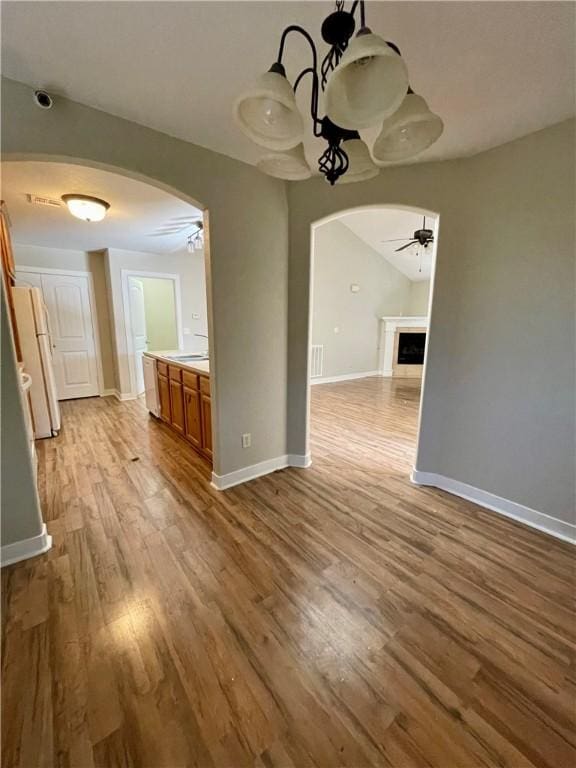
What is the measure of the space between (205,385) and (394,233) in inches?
213

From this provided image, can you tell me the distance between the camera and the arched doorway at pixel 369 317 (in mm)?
5004

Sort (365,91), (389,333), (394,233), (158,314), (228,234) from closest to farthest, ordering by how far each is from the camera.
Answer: (365,91), (228,234), (394,233), (158,314), (389,333)

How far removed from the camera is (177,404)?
3.44 m

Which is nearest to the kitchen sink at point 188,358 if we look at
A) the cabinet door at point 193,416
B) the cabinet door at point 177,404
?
the cabinet door at point 177,404

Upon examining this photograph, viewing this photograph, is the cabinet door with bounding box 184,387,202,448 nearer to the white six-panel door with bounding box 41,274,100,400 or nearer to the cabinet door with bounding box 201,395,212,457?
the cabinet door with bounding box 201,395,212,457

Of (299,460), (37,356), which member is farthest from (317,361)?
(37,356)

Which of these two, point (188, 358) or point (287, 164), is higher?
point (287, 164)

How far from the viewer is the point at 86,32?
4.10 ft

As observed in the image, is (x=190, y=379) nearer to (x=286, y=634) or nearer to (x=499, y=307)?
(x=286, y=634)

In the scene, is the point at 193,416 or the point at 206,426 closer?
the point at 206,426

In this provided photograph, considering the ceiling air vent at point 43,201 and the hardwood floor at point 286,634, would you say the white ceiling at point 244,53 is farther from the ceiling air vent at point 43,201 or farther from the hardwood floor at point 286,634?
the hardwood floor at point 286,634

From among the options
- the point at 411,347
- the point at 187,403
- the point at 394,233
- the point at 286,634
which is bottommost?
the point at 286,634

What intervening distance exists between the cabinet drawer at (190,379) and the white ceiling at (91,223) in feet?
5.33

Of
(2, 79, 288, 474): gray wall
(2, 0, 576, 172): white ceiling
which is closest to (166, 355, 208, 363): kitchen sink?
(2, 79, 288, 474): gray wall
